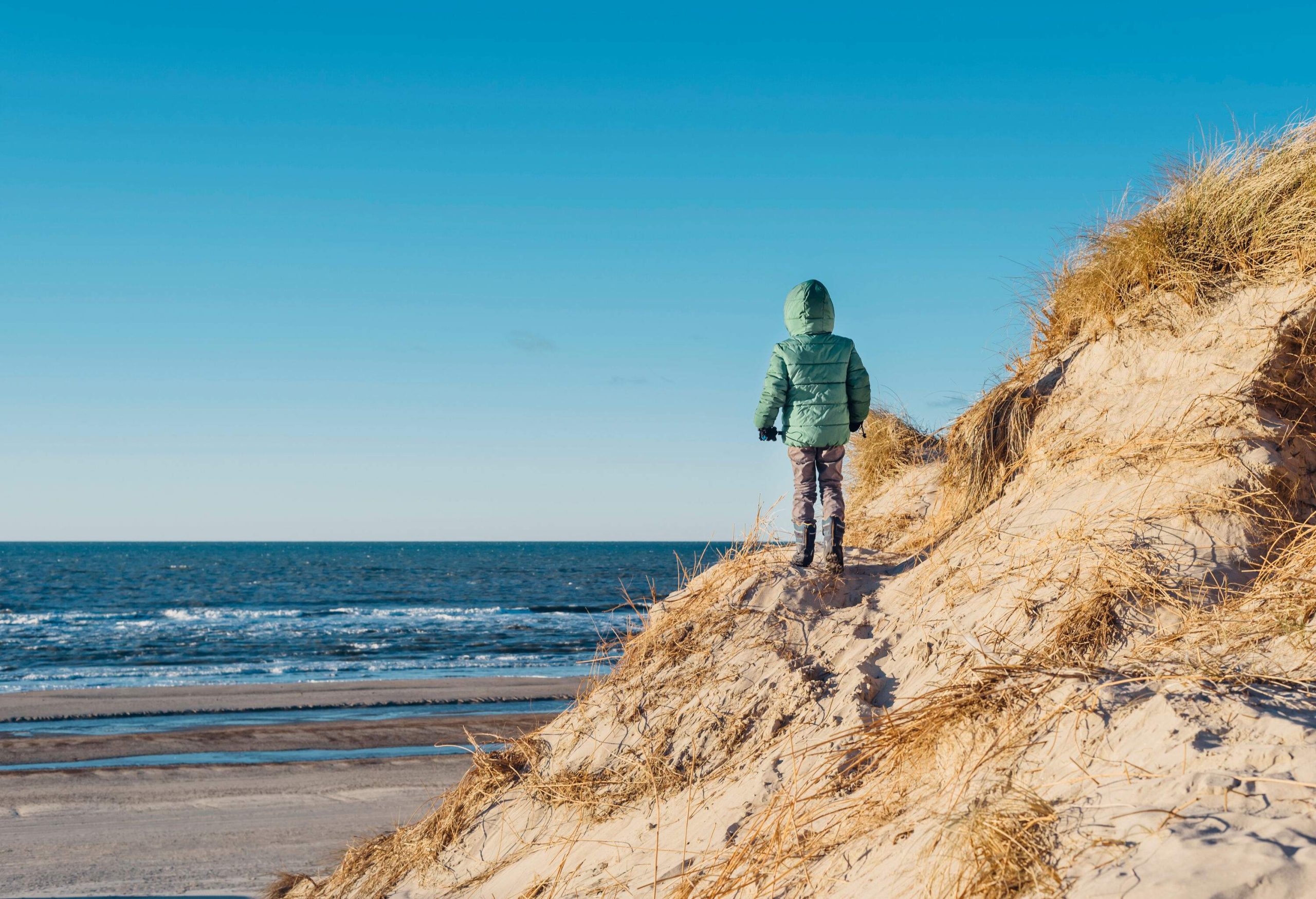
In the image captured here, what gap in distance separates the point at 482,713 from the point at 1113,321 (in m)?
13.8

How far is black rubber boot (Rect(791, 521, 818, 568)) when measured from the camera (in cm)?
611

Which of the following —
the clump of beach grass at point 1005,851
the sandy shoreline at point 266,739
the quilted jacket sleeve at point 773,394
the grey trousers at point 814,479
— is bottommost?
the sandy shoreline at point 266,739

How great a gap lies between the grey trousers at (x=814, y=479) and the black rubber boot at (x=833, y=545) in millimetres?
79

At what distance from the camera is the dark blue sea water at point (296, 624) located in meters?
22.5

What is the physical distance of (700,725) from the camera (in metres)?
5.12

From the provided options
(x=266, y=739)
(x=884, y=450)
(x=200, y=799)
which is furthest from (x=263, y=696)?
(x=884, y=450)

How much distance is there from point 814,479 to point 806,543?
0.49m

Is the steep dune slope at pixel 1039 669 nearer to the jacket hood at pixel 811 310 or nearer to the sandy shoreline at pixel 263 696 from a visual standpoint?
the jacket hood at pixel 811 310

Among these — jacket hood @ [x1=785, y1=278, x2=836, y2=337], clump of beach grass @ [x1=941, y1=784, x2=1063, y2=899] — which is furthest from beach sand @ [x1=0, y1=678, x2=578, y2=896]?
clump of beach grass @ [x1=941, y1=784, x2=1063, y2=899]

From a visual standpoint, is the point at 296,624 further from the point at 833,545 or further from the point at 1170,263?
the point at 1170,263

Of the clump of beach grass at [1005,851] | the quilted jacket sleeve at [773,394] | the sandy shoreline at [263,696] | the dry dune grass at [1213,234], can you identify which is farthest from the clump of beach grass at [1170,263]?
the sandy shoreline at [263,696]

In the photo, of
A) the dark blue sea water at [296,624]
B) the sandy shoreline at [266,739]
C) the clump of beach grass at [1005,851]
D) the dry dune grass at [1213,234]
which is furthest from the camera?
the dark blue sea water at [296,624]

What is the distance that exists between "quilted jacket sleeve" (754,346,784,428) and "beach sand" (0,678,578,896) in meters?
6.48

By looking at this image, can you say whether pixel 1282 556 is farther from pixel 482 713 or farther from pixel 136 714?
pixel 136 714
